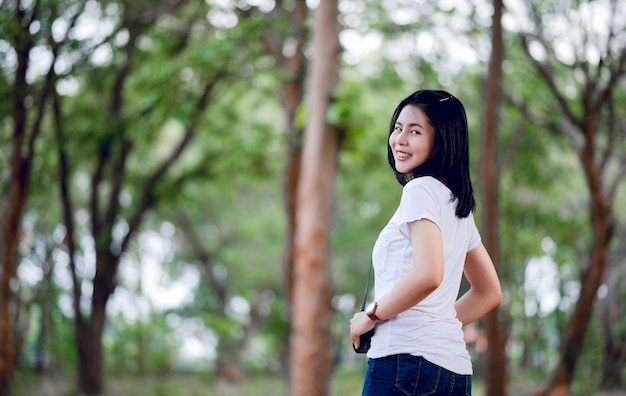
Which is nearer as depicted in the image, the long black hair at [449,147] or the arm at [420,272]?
the arm at [420,272]

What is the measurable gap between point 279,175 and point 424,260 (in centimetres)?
1319

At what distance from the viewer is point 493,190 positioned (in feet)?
29.3

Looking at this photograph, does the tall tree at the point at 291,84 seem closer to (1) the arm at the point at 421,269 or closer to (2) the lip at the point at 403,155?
(2) the lip at the point at 403,155

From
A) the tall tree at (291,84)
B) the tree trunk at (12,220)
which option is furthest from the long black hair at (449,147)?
the tall tree at (291,84)

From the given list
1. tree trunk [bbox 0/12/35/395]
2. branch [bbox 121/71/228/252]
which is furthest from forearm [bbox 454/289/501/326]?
branch [bbox 121/71/228/252]

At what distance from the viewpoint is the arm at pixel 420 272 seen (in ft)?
5.86

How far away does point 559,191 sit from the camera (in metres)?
14.9

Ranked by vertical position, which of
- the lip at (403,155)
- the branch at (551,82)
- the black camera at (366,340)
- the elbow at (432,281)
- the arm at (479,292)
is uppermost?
the branch at (551,82)

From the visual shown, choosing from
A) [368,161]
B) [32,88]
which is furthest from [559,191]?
[32,88]

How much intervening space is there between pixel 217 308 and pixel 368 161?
9300mm

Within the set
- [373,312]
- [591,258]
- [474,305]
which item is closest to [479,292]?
[474,305]

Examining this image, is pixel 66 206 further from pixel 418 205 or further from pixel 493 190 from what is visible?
pixel 418 205

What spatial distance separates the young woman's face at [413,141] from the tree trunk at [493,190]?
670 cm

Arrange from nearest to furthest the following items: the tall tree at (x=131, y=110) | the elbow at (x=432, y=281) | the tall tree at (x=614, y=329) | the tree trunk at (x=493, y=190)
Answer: the elbow at (x=432, y=281) < the tree trunk at (x=493, y=190) < the tall tree at (x=131, y=110) < the tall tree at (x=614, y=329)
